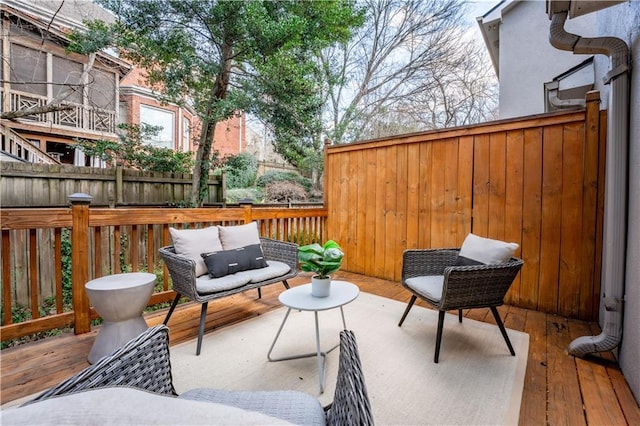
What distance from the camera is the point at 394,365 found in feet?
6.40

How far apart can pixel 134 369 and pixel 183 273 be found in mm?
1322

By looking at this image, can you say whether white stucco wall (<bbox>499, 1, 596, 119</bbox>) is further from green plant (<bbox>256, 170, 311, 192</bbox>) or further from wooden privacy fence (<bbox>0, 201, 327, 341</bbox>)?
green plant (<bbox>256, 170, 311, 192</bbox>)

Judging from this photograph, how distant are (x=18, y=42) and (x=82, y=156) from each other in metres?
3.08

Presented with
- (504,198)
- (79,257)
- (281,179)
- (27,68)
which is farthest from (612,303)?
(27,68)

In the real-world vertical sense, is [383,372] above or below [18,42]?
below

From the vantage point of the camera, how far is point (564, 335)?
2387 mm

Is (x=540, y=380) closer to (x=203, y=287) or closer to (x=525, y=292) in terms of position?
(x=525, y=292)

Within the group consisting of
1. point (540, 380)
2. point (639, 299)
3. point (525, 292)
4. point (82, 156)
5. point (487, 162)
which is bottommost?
point (540, 380)

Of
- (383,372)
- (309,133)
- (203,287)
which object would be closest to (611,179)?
(383,372)

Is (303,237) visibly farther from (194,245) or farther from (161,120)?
(161,120)

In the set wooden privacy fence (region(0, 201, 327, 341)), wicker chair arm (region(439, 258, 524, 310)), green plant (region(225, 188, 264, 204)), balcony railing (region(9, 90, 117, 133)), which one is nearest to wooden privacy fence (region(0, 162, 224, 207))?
wooden privacy fence (region(0, 201, 327, 341))

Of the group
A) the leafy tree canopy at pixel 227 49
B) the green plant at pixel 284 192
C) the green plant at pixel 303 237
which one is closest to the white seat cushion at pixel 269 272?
the green plant at pixel 303 237

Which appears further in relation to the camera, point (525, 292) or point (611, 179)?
point (525, 292)

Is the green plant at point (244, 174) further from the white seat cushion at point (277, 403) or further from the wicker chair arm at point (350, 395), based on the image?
the wicker chair arm at point (350, 395)
